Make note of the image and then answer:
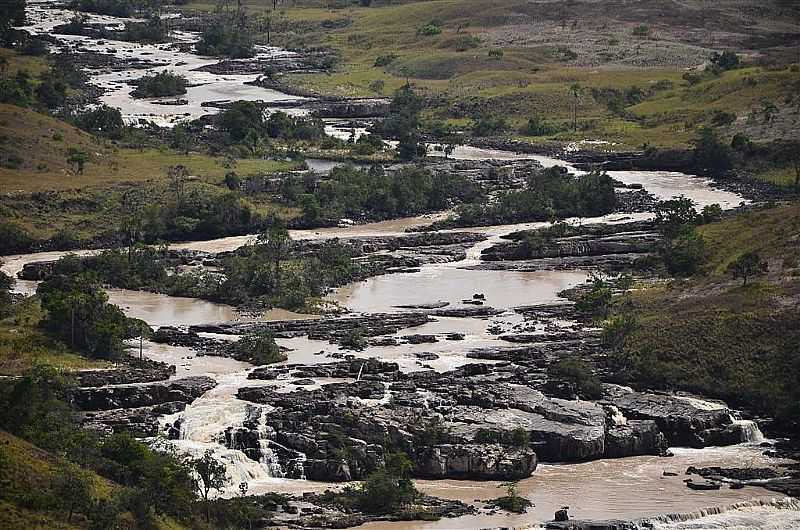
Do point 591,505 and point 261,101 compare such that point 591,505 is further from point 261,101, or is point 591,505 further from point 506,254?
point 261,101

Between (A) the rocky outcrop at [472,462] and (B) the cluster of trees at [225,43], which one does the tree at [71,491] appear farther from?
(B) the cluster of trees at [225,43]

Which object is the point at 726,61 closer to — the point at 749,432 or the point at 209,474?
the point at 749,432

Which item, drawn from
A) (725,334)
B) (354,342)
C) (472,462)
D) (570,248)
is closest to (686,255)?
(570,248)

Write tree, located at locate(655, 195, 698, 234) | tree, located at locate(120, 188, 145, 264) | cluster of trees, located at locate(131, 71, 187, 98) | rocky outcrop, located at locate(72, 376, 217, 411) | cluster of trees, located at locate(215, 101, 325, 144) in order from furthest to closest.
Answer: cluster of trees, located at locate(131, 71, 187, 98) → cluster of trees, located at locate(215, 101, 325, 144) → tree, located at locate(655, 195, 698, 234) → tree, located at locate(120, 188, 145, 264) → rocky outcrop, located at locate(72, 376, 217, 411)

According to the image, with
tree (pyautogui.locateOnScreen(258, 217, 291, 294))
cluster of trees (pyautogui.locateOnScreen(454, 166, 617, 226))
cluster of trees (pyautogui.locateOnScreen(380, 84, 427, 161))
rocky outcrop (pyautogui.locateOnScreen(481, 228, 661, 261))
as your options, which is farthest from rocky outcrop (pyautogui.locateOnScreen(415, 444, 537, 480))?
cluster of trees (pyautogui.locateOnScreen(380, 84, 427, 161))

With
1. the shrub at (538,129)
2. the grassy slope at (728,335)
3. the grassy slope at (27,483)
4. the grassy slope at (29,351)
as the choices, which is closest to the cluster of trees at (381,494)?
the grassy slope at (27,483)

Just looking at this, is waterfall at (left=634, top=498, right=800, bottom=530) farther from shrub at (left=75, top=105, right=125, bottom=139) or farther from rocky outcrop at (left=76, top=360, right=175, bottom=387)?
shrub at (left=75, top=105, right=125, bottom=139)
